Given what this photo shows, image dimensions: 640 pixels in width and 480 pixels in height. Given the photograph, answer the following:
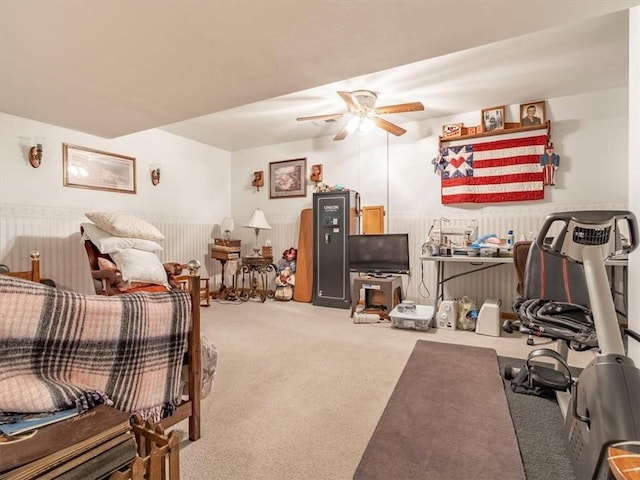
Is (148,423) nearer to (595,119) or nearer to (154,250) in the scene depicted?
(154,250)

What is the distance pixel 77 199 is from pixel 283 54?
3.14 m

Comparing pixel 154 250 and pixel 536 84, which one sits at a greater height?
pixel 536 84

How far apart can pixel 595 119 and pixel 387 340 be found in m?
3.27

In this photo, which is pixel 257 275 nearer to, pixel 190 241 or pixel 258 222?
pixel 258 222

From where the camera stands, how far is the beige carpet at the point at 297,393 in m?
1.46

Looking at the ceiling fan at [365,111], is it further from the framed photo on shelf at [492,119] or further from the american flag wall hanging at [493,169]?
the framed photo on shelf at [492,119]

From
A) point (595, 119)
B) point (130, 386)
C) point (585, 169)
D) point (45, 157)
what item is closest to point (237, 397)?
point (130, 386)

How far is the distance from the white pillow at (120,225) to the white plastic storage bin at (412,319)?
2.95 metres

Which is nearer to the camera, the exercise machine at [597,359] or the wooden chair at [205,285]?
the exercise machine at [597,359]

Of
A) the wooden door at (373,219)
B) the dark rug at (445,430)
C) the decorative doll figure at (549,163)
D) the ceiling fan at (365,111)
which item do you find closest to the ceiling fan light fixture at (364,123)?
the ceiling fan at (365,111)

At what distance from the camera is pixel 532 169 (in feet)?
12.3

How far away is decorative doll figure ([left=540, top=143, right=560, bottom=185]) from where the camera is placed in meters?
3.66

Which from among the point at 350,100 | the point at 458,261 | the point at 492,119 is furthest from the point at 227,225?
the point at 492,119

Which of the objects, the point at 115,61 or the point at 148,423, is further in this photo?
the point at 115,61
